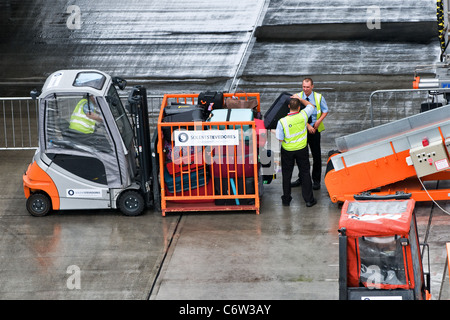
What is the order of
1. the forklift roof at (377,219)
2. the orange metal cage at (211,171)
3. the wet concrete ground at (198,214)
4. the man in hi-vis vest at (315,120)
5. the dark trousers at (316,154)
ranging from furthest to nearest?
the dark trousers at (316,154) < the man in hi-vis vest at (315,120) < the orange metal cage at (211,171) < the wet concrete ground at (198,214) < the forklift roof at (377,219)

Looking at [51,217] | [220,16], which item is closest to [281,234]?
[51,217]

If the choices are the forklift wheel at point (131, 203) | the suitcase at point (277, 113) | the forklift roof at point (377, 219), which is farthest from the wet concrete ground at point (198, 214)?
the forklift roof at point (377, 219)

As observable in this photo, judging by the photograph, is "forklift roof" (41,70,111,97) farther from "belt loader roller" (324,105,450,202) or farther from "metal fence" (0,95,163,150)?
"belt loader roller" (324,105,450,202)

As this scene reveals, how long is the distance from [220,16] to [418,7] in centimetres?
493

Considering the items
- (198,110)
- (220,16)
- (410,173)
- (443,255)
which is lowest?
(443,255)

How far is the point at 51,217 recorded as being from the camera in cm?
1212

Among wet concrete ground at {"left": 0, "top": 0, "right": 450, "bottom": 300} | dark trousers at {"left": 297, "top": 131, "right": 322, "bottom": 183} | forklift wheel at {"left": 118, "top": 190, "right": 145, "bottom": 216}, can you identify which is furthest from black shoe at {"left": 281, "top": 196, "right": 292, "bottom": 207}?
forklift wheel at {"left": 118, "top": 190, "right": 145, "bottom": 216}

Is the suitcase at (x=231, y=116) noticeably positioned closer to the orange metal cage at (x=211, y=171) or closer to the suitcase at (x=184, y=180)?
the orange metal cage at (x=211, y=171)

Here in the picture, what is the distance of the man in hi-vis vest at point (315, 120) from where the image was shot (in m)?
12.5

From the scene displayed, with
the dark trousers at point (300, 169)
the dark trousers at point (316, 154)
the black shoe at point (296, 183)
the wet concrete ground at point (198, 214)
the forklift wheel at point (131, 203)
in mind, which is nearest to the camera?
the wet concrete ground at point (198, 214)

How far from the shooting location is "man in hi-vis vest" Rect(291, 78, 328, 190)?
1255 cm

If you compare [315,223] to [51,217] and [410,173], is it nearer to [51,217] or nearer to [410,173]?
[410,173]

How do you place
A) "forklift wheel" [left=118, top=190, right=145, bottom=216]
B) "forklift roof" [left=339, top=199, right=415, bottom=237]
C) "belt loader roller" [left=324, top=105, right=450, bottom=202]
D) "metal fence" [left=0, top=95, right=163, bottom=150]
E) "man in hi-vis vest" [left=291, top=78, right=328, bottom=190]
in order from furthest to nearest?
"metal fence" [left=0, top=95, right=163, bottom=150], "man in hi-vis vest" [left=291, top=78, right=328, bottom=190], "forklift wheel" [left=118, top=190, right=145, bottom=216], "belt loader roller" [left=324, top=105, right=450, bottom=202], "forklift roof" [left=339, top=199, right=415, bottom=237]

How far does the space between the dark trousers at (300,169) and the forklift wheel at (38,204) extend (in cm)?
333
